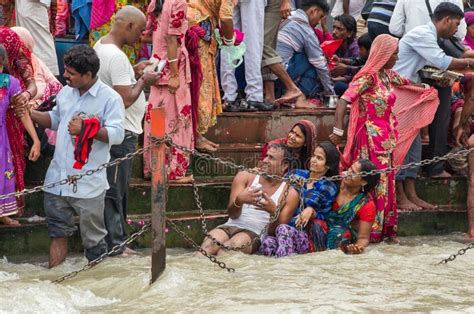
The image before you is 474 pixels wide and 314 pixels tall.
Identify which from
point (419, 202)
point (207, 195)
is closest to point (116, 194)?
point (207, 195)

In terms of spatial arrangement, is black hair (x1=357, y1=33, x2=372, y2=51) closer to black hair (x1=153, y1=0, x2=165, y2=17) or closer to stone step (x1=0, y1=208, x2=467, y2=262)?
stone step (x1=0, y1=208, x2=467, y2=262)

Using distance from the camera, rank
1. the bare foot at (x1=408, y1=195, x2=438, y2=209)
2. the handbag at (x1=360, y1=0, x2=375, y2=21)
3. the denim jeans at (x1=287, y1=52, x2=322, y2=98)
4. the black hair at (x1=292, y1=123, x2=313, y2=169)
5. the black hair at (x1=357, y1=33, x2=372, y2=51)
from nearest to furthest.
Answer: the black hair at (x1=292, y1=123, x2=313, y2=169), the bare foot at (x1=408, y1=195, x2=438, y2=209), the denim jeans at (x1=287, y1=52, x2=322, y2=98), the black hair at (x1=357, y1=33, x2=372, y2=51), the handbag at (x1=360, y1=0, x2=375, y2=21)

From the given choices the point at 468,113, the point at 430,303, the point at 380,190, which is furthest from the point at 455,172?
the point at 430,303

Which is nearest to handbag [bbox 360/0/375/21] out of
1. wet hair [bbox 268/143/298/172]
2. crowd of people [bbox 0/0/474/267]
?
crowd of people [bbox 0/0/474/267]

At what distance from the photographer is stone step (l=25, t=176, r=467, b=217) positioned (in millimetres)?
9500

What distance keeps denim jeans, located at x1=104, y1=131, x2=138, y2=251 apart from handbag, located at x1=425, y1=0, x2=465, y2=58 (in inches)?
144

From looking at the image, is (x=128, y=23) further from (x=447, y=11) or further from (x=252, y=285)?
(x=447, y=11)

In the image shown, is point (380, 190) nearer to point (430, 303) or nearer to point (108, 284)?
point (430, 303)

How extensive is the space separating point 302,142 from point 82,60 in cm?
253

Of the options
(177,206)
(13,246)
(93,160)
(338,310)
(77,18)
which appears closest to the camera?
(338,310)

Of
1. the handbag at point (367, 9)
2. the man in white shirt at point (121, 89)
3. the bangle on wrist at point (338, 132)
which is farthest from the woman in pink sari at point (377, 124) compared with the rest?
the handbag at point (367, 9)

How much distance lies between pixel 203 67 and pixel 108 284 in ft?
9.31

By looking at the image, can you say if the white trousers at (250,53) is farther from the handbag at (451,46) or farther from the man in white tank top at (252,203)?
the handbag at (451,46)

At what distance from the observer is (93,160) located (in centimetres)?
786
